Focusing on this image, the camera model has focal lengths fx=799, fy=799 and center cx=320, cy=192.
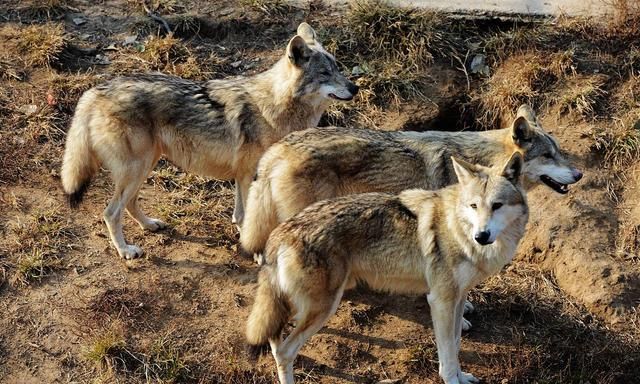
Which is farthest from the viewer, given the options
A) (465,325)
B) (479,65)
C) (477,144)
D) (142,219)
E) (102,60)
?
(102,60)

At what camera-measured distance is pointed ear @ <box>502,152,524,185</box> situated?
6.06 meters

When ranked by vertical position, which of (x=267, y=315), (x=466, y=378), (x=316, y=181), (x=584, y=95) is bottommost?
(x=466, y=378)

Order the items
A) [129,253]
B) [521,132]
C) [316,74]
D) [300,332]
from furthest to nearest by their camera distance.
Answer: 1. [316,74]
2. [129,253]
3. [521,132]
4. [300,332]

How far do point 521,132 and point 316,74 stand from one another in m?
2.17

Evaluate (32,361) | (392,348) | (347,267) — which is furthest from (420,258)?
(32,361)

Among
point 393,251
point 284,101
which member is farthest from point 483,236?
point 284,101

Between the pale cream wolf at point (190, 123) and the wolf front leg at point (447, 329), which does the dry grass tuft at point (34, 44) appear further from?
the wolf front leg at point (447, 329)

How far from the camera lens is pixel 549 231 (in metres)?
8.23

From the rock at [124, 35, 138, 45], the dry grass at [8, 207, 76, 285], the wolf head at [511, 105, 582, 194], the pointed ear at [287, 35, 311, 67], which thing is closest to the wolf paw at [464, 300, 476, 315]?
the wolf head at [511, 105, 582, 194]

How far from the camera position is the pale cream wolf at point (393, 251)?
20.0ft

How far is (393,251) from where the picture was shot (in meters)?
6.41

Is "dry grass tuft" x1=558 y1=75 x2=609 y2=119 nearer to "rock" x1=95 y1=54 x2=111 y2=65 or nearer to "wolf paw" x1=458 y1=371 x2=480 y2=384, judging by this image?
"wolf paw" x1=458 y1=371 x2=480 y2=384

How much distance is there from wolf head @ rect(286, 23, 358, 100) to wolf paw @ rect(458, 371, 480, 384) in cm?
302

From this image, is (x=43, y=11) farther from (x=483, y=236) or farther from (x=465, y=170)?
(x=483, y=236)
